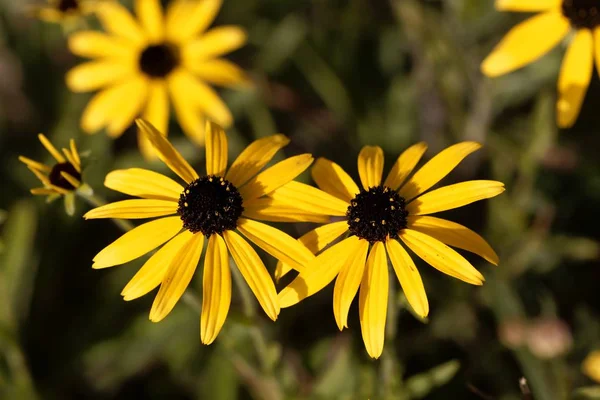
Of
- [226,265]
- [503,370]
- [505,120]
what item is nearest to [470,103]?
[505,120]

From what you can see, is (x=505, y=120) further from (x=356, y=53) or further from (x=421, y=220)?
(x=421, y=220)

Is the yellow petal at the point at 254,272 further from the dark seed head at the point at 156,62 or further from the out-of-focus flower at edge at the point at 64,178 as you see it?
the dark seed head at the point at 156,62

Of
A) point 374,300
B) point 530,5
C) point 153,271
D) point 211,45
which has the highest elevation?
point 211,45

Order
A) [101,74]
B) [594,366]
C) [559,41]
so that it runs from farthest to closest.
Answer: [101,74] → [559,41] → [594,366]

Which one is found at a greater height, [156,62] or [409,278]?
[156,62]

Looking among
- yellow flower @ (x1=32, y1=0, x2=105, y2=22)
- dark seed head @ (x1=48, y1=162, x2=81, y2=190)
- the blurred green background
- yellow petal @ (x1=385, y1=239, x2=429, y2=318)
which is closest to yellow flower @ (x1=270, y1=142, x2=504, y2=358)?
yellow petal @ (x1=385, y1=239, x2=429, y2=318)

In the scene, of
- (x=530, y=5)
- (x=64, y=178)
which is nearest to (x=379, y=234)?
(x=64, y=178)

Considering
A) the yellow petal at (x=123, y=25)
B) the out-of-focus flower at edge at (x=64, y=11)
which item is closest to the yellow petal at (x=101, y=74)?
the yellow petal at (x=123, y=25)

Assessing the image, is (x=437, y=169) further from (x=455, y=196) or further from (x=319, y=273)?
(x=319, y=273)
